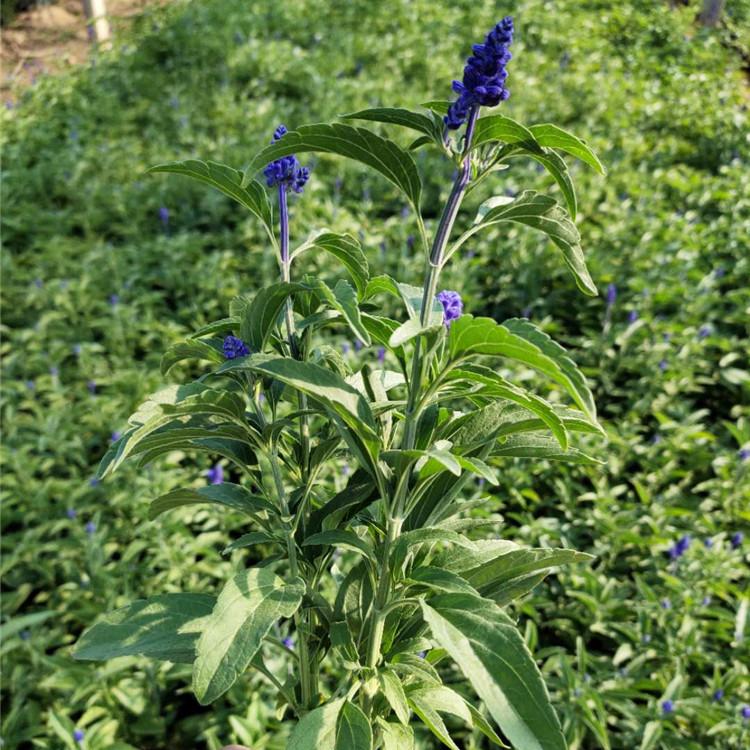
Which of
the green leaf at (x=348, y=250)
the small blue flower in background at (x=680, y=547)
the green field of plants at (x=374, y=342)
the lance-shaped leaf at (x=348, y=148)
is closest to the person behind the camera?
the lance-shaped leaf at (x=348, y=148)

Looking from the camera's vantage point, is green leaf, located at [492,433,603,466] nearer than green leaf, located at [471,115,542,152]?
No

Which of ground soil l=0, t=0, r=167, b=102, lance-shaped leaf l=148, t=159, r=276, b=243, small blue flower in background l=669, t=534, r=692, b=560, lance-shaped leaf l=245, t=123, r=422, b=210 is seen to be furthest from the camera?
ground soil l=0, t=0, r=167, b=102

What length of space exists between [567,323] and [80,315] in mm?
2940

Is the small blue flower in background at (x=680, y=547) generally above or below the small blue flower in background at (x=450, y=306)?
below

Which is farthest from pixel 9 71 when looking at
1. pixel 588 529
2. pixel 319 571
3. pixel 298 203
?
pixel 319 571

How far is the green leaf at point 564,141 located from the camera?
1.12 meters

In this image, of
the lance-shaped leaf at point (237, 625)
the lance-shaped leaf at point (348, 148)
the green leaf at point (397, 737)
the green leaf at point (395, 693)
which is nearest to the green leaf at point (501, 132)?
the lance-shaped leaf at point (348, 148)

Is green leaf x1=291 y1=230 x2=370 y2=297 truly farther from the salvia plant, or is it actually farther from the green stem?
the green stem

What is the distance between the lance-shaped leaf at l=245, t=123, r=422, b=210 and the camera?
1.12m

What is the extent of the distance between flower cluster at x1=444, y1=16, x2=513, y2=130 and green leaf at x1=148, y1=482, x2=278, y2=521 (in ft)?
2.51

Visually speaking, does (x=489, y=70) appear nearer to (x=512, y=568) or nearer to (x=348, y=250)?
(x=348, y=250)

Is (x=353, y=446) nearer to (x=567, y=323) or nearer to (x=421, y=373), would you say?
(x=421, y=373)

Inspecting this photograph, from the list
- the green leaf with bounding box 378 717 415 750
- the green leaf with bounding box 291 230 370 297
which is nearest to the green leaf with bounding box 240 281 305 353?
the green leaf with bounding box 291 230 370 297

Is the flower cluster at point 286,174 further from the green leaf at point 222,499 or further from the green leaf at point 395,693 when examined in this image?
the green leaf at point 395,693
